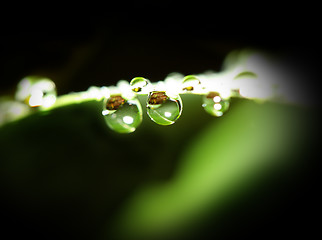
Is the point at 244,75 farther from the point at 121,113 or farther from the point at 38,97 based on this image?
the point at 38,97

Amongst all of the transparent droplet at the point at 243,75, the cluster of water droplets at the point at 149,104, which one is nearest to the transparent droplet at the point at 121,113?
the cluster of water droplets at the point at 149,104

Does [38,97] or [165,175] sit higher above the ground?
[38,97]

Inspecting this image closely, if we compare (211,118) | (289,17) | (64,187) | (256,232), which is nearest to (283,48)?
(289,17)

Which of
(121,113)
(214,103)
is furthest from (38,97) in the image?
(214,103)

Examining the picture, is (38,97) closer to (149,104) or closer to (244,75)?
(149,104)

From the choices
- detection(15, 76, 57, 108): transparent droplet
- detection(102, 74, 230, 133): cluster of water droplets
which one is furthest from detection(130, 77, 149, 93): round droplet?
detection(15, 76, 57, 108): transparent droplet

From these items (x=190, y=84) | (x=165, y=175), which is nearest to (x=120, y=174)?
(x=165, y=175)

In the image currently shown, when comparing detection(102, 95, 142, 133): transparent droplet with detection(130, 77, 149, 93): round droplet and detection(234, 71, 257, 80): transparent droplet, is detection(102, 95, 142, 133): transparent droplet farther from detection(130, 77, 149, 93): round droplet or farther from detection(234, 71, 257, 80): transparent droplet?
detection(234, 71, 257, 80): transparent droplet
